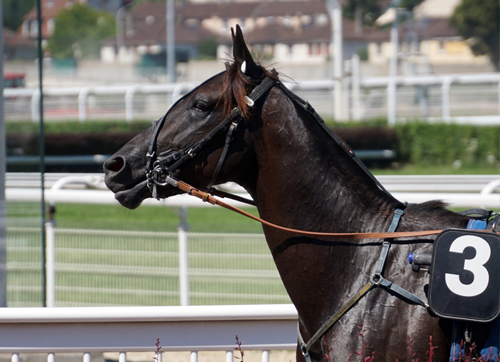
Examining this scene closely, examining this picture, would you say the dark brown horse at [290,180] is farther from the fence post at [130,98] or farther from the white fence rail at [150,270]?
the fence post at [130,98]

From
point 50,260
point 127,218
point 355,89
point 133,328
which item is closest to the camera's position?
A: point 133,328

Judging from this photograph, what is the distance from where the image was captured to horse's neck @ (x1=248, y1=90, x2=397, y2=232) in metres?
2.33

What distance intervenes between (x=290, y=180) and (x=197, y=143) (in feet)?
1.32

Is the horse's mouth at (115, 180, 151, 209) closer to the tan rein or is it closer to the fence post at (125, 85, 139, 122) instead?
the tan rein

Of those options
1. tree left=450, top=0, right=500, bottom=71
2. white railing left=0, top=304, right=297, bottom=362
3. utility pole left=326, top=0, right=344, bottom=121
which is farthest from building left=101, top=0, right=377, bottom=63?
white railing left=0, top=304, right=297, bottom=362

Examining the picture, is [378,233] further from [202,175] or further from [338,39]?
[338,39]

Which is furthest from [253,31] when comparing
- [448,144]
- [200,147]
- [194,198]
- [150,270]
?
[200,147]

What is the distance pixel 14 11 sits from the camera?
4387 mm

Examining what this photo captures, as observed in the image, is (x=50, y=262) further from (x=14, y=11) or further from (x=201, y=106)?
(x=201, y=106)

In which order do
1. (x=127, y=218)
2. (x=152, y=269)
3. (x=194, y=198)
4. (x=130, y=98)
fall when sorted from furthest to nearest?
(x=130, y=98) → (x=152, y=269) → (x=194, y=198) → (x=127, y=218)

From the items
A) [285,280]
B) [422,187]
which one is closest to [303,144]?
[285,280]

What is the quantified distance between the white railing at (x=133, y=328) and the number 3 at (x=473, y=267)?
0.81 m

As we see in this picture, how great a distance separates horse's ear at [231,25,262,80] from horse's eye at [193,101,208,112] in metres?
0.20

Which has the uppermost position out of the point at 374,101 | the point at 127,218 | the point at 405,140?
the point at 374,101
